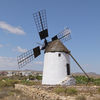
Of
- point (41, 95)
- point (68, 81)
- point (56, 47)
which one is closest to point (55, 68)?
point (68, 81)

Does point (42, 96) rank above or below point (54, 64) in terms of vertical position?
below

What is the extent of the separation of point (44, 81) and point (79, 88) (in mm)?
4137

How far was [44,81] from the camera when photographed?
18766 millimetres

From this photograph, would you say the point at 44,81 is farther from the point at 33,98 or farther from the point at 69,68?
the point at 33,98

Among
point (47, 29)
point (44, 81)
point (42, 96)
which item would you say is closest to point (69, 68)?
point (44, 81)

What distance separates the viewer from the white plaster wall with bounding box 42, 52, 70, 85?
709 inches

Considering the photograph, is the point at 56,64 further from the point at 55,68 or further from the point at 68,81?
the point at 68,81

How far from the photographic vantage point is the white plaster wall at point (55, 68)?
59.1 ft

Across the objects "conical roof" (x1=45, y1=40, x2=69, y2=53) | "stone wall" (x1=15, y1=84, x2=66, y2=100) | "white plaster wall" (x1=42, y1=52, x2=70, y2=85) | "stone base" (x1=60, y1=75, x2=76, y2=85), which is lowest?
"stone wall" (x1=15, y1=84, x2=66, y2=100)

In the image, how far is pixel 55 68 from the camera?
→ 59.2ft

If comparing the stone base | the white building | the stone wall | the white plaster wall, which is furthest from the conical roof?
the stone wall

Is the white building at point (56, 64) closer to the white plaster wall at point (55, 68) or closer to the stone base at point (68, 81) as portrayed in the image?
the white plaster wall at point (55, 68)

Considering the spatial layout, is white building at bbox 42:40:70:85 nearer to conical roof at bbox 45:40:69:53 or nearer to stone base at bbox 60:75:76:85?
conical roof at bbox 45:40:69:53

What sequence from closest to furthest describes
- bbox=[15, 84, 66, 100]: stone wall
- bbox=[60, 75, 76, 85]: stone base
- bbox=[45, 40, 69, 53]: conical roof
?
bbox=[15, 84, 66, 100]: stone wall → bbox=[60, 75, 76, 85]: stone base → bbox=[45, 40, 69, 53]: conical roof
